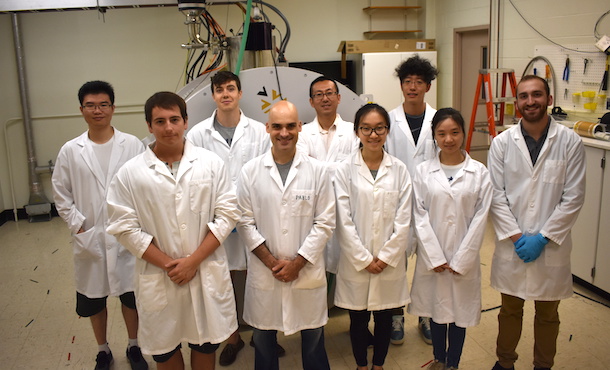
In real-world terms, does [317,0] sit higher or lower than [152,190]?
higher

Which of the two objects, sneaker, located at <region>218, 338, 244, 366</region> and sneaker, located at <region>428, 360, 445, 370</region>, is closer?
sneaker, located at <region>428, 360, 445, 370</region>

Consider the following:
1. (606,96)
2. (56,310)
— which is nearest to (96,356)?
(56,310)

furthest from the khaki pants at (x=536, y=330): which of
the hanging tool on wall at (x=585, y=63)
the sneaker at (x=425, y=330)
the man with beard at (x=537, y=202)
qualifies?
the hanging tool on wall at (x=585, y=63)

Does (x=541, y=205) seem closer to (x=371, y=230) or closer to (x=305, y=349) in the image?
(x=371, y=230)

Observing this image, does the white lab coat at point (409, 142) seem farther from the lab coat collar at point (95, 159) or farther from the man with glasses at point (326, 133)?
the lab coat collar at point (95, 159)

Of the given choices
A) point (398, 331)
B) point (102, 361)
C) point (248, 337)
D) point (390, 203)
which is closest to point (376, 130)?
point (390, 203)

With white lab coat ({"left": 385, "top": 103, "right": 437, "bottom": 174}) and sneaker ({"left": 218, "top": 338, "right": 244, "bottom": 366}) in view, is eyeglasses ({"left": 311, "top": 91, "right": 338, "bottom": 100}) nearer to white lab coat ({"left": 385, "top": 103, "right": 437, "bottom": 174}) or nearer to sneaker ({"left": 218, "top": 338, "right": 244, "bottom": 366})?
white lab coat ({"left": 385, "top": 103, "right": 437, "bottom": 174})

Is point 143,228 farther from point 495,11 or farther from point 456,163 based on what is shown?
point 495,11

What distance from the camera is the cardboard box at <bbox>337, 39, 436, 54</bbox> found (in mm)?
5812

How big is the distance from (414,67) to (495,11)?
2.90 meters

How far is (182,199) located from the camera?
192 cm

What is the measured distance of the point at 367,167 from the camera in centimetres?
224

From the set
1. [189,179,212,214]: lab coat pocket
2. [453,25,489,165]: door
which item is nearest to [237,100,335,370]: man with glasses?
[189,179,212,214]: lab coat pocket

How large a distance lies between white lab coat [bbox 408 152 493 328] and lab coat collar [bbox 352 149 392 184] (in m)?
0.18
